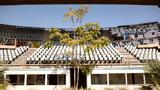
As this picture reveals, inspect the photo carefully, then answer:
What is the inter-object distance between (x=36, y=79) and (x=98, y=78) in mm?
5570

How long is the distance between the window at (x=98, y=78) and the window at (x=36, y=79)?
4481 millimetres

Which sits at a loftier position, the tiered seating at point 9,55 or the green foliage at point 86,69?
the tiered seating at point 9,55

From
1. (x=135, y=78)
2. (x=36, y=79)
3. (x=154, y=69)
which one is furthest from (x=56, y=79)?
(x=154, y=69)

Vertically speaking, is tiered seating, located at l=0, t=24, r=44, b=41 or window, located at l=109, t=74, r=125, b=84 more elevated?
tiered seating, located at l=0, t=24, r=44, b=41

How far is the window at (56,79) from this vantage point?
2194cm

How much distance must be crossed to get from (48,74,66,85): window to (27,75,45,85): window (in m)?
0.68

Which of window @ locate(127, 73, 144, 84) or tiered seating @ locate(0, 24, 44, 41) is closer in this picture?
window @ locate(127, 73, 144, 84)

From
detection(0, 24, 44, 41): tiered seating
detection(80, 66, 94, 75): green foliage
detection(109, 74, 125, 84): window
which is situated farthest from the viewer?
detection(0, 24, 44, 41): tiered seating

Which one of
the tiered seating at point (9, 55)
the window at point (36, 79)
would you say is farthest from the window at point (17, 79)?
the tiered seating at point (9, 55)

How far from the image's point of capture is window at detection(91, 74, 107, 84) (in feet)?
71.9

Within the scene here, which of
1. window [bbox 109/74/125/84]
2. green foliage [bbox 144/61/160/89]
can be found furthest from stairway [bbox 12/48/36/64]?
green foliage [bbox 144/61/160/89]
